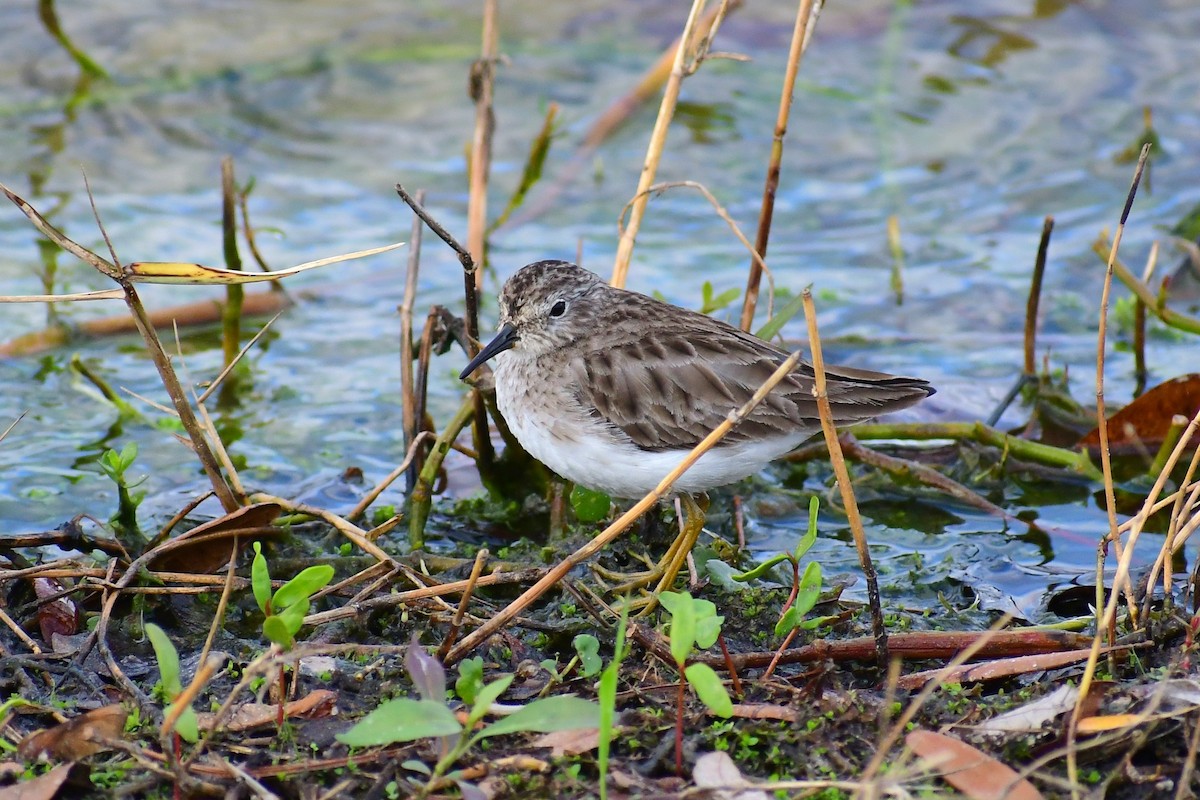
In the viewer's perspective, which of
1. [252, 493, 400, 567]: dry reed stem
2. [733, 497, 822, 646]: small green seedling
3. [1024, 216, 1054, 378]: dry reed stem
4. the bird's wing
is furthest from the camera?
[1024, 216, 1054, 378]: dry reed stem

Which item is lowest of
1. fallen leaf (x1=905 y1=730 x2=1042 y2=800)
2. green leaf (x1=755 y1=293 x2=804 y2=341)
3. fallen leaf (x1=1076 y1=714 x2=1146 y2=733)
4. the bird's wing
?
fallen leaf (x1=905 y1=730 x2=1042 y2=800)

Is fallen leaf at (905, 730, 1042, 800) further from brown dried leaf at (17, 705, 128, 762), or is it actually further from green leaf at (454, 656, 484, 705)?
brown dried leaf at (17, 705, 128, 762)

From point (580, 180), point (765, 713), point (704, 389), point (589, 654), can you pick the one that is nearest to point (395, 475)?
point (704, 389)

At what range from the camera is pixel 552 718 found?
3.26 m

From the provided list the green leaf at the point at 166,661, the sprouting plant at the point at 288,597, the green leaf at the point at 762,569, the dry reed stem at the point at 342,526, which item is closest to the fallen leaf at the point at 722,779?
the green leaf at the point at 762,569

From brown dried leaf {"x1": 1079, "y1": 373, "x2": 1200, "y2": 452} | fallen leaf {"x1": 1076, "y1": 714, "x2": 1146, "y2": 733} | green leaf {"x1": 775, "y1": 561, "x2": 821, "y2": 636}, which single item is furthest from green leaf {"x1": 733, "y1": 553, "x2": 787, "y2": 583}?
brown dried leaf {"x1": 1079, "y1": 373, "x2": 1200, "y2": 452}

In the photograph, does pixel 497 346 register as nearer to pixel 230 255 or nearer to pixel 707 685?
pixel 230 255

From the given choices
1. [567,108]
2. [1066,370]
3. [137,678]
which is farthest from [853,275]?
[137,678]

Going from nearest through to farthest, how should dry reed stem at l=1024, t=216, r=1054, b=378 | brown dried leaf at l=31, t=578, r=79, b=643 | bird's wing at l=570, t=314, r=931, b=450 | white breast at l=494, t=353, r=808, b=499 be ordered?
1. brown dried leaf at l=31, t=578, r=79, b=643
2. white breast at l=494, t=353, r=808, b=499
3. bird's wing at l=570, t=314, r=931, b=450
4. dry reed stem at l=1024, t=216, r=1054, b=378

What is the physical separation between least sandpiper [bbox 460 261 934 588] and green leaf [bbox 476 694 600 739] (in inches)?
59.5

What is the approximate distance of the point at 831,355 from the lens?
293 inches

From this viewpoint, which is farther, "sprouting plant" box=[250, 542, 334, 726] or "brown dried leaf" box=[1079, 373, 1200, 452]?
"brown dried leaf" box=[1079, 373, 1200, 452]

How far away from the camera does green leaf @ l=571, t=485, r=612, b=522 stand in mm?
5273

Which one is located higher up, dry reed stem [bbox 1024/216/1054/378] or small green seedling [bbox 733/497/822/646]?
dry reed stem [bbox 1024/216/1054/378]
